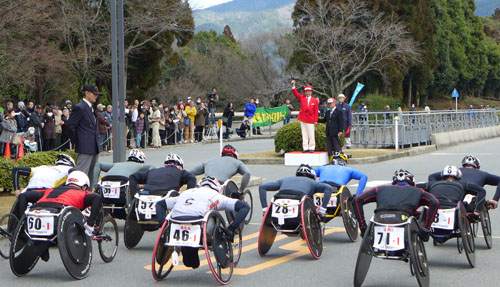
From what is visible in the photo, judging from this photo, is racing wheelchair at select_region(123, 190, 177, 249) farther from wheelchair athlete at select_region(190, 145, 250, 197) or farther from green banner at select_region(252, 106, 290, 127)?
green banner at select_region(252, 106, 290, 127)

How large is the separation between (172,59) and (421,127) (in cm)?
1815

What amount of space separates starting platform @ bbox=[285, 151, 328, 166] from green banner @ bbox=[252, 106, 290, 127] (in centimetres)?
1668

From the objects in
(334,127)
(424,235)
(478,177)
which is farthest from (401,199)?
(334,127)

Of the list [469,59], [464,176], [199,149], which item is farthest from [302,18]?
[464,176]

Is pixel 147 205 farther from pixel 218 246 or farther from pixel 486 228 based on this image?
pixel 486 228

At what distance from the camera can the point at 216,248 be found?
812 cm

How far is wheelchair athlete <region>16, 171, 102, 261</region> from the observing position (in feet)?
28.2

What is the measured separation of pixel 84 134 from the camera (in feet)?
42.3

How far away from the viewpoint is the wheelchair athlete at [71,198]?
28.2ft

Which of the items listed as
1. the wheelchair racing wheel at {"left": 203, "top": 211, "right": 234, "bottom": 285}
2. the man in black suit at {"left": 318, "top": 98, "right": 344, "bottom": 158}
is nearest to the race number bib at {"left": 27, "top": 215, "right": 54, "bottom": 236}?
the wheelchair racing wheel at {"left": 203, "top": 211, "right": 234, "bottom": 285}

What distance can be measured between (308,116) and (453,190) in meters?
13.8

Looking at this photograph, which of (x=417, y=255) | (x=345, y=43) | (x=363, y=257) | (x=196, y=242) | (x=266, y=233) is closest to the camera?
(x=417, y=255)

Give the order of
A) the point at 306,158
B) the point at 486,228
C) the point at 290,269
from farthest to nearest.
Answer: the point at 306,158, the point at 486,228, the point at 290,269

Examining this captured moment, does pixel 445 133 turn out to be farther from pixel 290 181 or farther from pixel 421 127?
pixel 290 181
